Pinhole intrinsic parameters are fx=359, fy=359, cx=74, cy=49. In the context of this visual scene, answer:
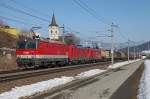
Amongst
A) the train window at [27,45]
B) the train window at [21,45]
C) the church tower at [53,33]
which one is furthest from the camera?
the church tower at [53,33]

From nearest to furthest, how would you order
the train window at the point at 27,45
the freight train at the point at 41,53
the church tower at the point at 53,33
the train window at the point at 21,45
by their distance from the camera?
the freight train at the point at 41,53 < the train window at the point at 27,45 < the train window at the point at 21,45 < the church tower at the point at 53,33

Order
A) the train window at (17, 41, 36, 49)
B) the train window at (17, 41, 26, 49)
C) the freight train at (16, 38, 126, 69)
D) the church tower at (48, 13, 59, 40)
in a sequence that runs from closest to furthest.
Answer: the freight train at (16, 38, 126, 69) → the train window at (17, 41, 36, 49) → the train window at (17, 41, 26, 49) → the church tower at (48, 13, 59, 40)

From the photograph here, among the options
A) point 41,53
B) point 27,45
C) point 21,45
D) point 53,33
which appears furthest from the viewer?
point 53,33

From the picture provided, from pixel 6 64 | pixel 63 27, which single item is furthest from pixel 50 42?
pixel 63 27

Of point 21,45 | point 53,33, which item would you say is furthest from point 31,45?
point 53,33

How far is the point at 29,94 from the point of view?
1725 cm

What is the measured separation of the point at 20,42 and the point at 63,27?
30.6 m

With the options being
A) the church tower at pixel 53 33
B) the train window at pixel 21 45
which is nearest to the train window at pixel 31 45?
the train window at pixel 21 45

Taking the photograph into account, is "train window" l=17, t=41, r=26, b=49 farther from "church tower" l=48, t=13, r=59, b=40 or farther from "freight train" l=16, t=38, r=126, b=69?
"church tower" l=48, t=13, r=59, b=40

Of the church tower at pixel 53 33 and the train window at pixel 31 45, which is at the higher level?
the church tower at pixel 53 33

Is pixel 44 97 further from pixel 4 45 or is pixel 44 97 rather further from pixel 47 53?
pixel 4 45

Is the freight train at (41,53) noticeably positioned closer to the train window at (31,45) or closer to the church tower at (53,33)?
the train window at (31,45)

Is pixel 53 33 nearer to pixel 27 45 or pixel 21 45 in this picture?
pixel 21 45

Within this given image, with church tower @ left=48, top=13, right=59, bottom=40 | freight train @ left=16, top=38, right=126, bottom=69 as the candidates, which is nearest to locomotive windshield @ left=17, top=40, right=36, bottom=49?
freight train @ left=16, top=38, right=126, bottom=69
